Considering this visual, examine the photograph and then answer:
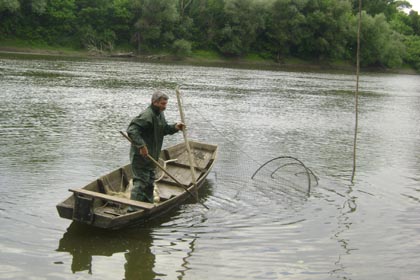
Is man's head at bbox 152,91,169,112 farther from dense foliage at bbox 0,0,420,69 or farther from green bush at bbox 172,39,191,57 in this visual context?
green bush at bbox 172,39,191,57

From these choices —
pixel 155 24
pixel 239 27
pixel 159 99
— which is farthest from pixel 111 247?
pixel 239 27

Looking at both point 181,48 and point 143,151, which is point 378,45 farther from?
point 143,151

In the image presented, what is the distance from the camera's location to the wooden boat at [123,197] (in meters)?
8.02

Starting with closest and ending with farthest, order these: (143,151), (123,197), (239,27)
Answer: (143,151) < (123,197) < (239,27)

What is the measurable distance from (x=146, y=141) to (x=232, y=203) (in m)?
2.76

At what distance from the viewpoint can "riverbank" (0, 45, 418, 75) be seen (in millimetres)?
66312

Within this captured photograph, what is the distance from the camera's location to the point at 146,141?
357 inches

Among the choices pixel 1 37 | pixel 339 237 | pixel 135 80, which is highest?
pixel 1 37

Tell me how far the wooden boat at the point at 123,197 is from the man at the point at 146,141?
37cm

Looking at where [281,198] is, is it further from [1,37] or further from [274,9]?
[274,9]

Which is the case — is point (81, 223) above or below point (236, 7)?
below

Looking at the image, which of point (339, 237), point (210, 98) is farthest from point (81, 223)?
point (210, 98)

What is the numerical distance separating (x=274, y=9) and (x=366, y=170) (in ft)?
242

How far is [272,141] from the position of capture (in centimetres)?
1805
